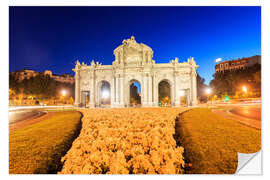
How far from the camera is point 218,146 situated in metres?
3.61

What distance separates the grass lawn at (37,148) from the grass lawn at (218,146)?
4183 millimetres

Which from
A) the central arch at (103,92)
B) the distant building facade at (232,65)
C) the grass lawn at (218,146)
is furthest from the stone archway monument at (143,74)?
the grass lawn at (218,146)

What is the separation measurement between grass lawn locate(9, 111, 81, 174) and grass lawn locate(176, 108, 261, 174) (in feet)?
13.7

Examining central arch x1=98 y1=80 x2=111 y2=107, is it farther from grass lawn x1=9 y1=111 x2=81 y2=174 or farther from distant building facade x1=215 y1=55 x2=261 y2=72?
distant building facade x1=215 y1=55 x2=261 y2=72

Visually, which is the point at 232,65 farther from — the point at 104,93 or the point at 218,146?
the point at 104,93

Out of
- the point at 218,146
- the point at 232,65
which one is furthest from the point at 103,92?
the point at 218,146

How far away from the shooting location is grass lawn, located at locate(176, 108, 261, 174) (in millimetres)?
3043

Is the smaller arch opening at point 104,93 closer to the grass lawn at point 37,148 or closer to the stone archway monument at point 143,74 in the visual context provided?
the stone archway monument at point 143,74

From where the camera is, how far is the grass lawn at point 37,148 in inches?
121

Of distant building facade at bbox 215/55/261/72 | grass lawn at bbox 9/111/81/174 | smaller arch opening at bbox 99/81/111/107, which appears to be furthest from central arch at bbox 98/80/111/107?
distant building facade at bbox 215/55/261/72

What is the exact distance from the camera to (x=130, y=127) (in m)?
5.29
